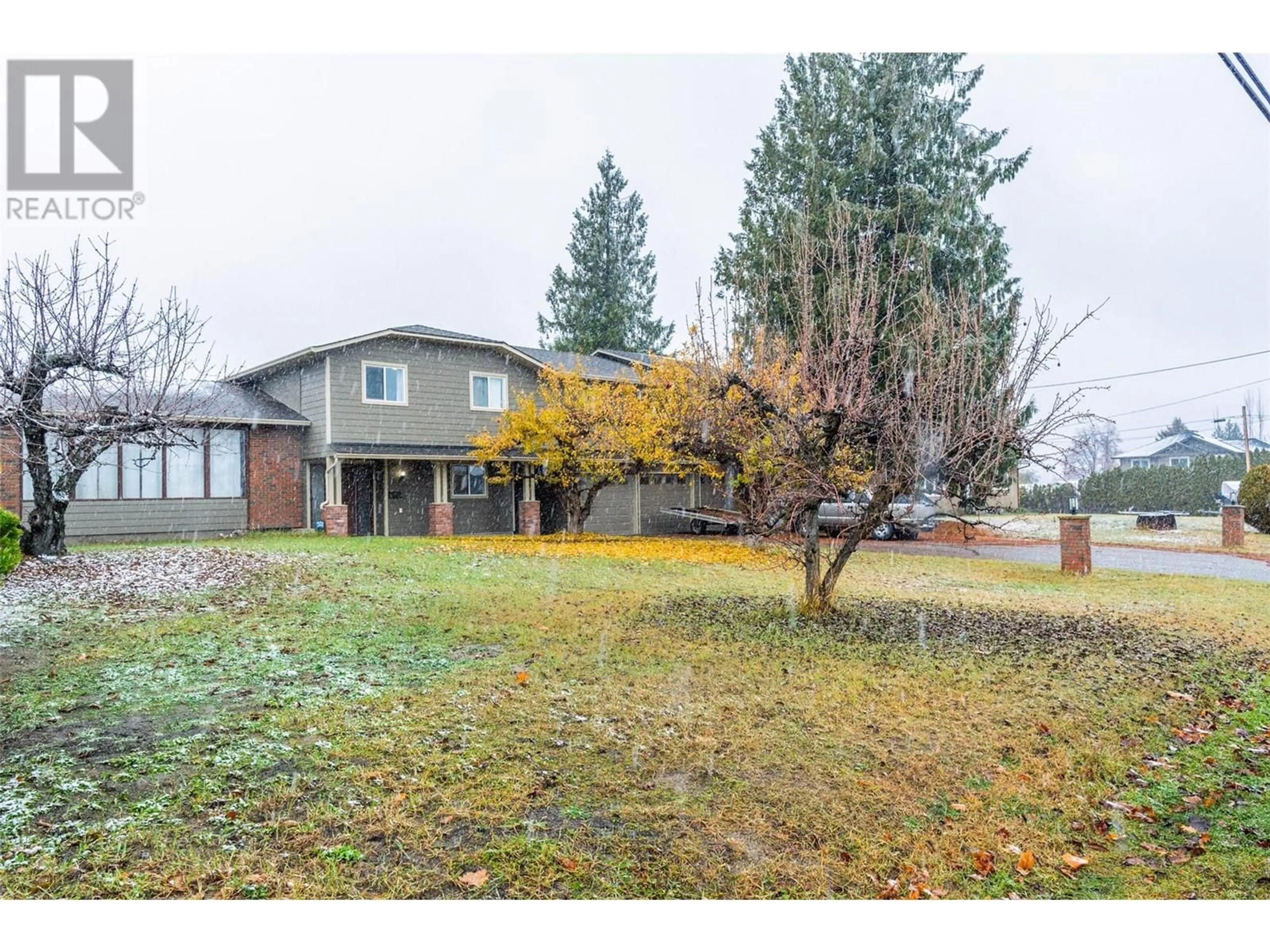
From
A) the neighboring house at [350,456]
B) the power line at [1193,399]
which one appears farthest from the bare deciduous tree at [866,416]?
the power line at [1193,399]

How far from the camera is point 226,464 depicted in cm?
1545

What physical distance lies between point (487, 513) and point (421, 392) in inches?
133

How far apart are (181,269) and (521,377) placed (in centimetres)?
828

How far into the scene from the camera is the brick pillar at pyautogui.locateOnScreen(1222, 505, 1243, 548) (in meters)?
16.0

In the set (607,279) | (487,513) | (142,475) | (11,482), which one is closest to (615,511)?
(487,513)

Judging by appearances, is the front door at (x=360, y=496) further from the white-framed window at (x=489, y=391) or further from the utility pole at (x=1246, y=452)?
the utility pole at (x=1246, y=452)

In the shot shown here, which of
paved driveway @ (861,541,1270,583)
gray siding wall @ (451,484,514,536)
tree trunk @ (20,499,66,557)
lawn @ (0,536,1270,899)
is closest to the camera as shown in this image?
lawn @ (0,536,1270,899)

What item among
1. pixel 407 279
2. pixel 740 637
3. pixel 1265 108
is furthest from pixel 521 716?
pixel 407 279

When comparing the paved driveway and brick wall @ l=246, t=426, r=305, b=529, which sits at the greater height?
brick wall @ l=246, t=426, r=305, b=529

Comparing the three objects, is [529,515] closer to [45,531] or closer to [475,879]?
[45,531]

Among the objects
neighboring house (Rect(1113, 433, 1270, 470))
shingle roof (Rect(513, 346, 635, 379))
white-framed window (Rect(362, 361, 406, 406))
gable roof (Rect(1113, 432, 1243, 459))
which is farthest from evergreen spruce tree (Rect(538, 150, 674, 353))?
gable roof (Rect(1113, 432, 1243, 459))

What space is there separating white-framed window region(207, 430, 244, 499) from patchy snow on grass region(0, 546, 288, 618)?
403 centimetres

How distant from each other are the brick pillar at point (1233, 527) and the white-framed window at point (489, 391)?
15605 mm

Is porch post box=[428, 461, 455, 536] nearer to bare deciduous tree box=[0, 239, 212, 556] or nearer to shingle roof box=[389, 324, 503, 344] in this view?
shingle roof box=[389, 324, 503, 344]
